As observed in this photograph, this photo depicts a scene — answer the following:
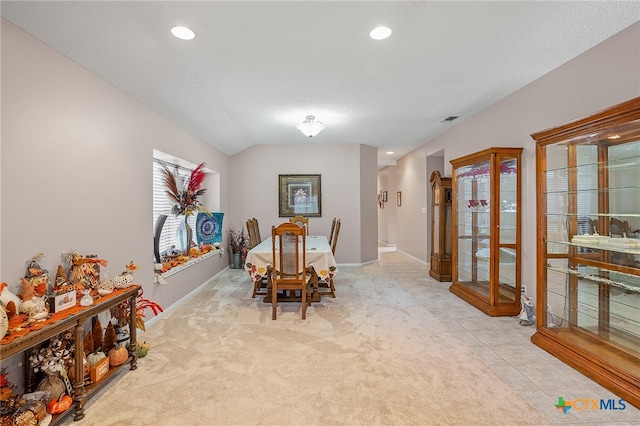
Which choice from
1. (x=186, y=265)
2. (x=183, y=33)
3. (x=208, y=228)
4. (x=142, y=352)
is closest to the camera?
(x=183, y=33)

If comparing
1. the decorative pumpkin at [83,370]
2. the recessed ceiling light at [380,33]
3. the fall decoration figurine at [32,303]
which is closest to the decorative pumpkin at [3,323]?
the fall decoration figurine at [32,303]

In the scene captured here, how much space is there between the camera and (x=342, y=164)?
260 inches

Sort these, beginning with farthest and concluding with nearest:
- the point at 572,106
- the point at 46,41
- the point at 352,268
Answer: the point at 352,268, the point at 572,106, the point at 46,41

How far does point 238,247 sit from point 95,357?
13.7ft

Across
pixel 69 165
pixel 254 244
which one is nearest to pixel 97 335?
pixel 69 165

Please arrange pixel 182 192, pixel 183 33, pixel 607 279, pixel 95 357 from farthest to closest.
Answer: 1. pixel 182 192
2. pixel 607 279
3. pixel 183 33
4. pixel 95 357

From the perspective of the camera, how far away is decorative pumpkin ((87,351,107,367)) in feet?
7.01

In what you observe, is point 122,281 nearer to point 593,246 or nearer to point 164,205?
point 164,205

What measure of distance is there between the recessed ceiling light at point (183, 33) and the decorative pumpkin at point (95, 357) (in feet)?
7.71

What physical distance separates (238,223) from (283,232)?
343 cm

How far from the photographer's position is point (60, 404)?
5.96ft

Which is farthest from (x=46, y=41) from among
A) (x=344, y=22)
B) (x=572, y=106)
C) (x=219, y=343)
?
(x=572, y=106)

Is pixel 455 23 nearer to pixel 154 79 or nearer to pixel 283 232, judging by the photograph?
A: pixel 283 232

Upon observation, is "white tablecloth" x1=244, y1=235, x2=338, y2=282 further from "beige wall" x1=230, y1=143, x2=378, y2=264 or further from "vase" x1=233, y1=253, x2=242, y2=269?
"beige wall" x1=230, y1=143, x2=378, y2=264
